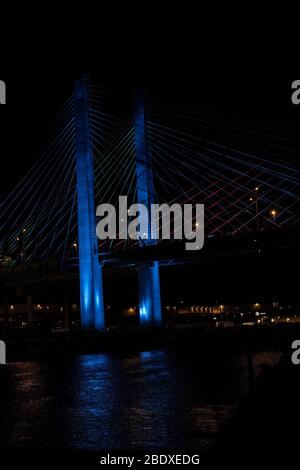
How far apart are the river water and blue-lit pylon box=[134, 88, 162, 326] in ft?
42.9

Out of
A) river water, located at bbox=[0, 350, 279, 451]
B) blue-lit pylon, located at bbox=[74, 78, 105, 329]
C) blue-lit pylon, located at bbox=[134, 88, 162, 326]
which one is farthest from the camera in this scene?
blue-lit pylon, located at bbox=[134, 88, 162, 326]

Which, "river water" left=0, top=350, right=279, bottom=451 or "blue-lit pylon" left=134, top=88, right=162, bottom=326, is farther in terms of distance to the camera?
"blue-lit pylon" left=134, top=88, right=162, bottom=326

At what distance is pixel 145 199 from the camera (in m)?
30.7

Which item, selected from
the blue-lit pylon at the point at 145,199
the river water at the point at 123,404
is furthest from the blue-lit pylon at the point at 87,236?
the river water at the point at 123,404

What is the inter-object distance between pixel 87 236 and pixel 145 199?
3502 mm

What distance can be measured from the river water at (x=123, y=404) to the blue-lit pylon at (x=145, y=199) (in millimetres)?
13068

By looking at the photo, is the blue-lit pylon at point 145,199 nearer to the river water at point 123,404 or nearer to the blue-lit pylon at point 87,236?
the blue-lit pylon at point 87,236

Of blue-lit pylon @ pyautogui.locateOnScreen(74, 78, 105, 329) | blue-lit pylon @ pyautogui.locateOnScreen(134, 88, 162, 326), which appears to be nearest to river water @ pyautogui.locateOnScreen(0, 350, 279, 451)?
blue-lit pylon @ pyautogui.locateOnScreen(74, 78, 105, 329)

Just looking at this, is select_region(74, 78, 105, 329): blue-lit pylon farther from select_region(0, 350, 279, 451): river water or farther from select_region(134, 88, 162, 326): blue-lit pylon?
select_region(0, 350, 279, 451): river water

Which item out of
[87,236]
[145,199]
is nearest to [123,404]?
[87,236]

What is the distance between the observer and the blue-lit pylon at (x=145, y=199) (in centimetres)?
3083

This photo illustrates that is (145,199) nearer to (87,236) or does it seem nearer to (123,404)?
(87,236)

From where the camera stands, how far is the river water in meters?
7.10

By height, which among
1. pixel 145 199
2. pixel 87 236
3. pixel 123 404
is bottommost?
pixel 123 404
